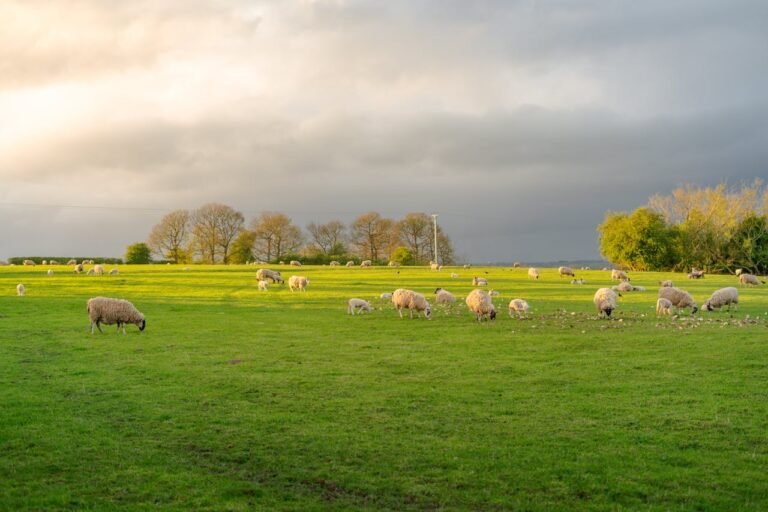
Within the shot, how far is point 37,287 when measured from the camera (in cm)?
5284

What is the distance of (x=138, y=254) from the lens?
10788 cm

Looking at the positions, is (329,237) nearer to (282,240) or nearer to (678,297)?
(282,240)

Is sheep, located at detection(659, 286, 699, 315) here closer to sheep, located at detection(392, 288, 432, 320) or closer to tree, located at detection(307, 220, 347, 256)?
sheep, located at detection(392, 288, 432, 320)

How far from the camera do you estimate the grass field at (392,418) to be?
8859mm

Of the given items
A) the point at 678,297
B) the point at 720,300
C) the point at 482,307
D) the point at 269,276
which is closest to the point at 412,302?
the point at 482,307

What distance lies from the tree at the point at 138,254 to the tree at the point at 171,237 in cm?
322

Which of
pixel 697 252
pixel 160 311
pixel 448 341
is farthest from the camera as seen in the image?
pixel 697 252

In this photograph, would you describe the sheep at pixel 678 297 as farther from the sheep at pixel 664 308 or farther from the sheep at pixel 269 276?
the sheep at pixel 269 276

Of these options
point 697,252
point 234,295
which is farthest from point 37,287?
point 697,252

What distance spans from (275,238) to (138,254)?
25906 millimetres

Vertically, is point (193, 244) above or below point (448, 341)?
above

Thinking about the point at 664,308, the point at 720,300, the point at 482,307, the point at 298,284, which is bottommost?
the point at 664,308

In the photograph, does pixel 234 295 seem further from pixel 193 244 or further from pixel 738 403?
pixel 193 244

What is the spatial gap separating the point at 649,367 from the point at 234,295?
35.4 meters
